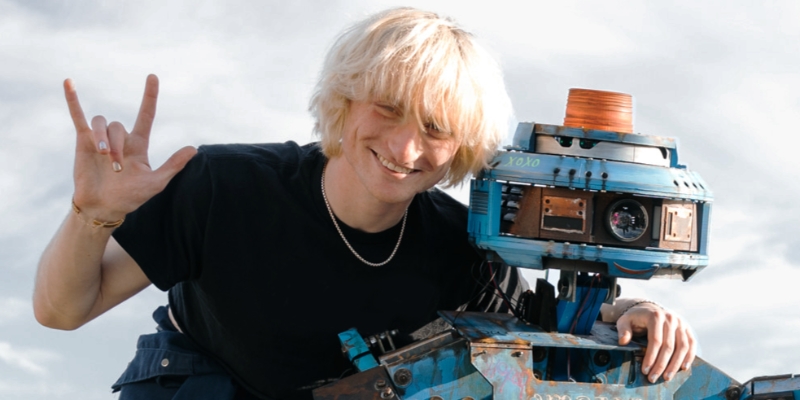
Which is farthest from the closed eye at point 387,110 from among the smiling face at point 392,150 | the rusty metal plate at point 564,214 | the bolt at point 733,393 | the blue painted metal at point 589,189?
the bolt at point 733,393

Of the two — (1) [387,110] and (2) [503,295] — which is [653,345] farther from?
(1) [387,110]

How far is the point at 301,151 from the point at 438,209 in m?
0.48

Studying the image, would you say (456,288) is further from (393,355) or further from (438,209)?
(393,355)

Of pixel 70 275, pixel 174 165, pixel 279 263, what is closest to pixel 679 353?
pixel 279 263

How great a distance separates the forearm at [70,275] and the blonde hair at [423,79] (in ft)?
2.49

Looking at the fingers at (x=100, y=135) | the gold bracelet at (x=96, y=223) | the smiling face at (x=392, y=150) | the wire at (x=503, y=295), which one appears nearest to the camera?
the fingers at (x=100, y=135)

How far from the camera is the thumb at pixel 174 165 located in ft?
8.36

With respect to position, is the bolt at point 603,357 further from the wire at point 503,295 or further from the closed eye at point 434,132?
the closed eye at point 434,132

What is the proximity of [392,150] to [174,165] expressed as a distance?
1.93 ft

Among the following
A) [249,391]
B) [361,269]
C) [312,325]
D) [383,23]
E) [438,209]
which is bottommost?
[249,391]

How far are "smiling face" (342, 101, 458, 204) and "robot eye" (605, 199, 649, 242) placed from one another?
490 mm

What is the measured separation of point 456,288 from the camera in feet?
10.3

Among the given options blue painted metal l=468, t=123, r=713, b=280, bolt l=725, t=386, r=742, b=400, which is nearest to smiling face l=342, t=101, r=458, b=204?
blue painted metal l=468, t=123, r=713, b=280

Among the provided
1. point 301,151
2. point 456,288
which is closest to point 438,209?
point 456,288
